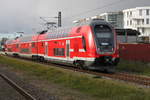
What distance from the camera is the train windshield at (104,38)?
55.5 feet

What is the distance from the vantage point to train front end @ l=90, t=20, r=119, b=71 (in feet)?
54.7

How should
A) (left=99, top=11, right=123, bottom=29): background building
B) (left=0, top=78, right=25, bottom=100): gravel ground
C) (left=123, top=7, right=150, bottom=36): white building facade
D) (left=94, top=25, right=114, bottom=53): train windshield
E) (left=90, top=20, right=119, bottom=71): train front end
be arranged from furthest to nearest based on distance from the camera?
(left=99, top=11, right=123, bottom=29): background building → (left=123, top=7, right=150, bottom=36): white building facade → (left=94, top=25, right=114, bottom=53): train windshield → (left=90, top=20, right=119, bottom=71): train front end → (left=0, top=78, right=25, bottom=100): gravel ground

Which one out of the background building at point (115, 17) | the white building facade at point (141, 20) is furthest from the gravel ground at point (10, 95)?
the background building at point (115, 17)

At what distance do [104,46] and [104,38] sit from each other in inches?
26.5

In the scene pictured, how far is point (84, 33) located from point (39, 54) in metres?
12.5

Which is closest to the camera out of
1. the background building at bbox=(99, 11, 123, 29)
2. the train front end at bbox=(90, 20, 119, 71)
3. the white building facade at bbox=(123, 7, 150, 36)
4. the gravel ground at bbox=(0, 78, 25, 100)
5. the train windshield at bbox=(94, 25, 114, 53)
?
the gravel ground at bbox=(0, 78, 25, 100)

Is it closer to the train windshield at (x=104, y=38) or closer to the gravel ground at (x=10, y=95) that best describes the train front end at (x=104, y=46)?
the train windshield at (x=104, y=38)

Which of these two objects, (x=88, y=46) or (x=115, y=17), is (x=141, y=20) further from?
(x=88, y=46)

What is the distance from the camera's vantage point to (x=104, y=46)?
17.0 m

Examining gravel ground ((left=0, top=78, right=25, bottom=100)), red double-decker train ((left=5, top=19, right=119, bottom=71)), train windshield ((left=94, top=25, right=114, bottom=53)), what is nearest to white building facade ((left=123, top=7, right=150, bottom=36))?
red double-decker train ((left=5, top=19, right=119, bottom=71))

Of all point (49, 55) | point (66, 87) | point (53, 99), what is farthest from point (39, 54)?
point (53, 99)

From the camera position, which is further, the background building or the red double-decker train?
the background building

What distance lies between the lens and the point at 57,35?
23250mm

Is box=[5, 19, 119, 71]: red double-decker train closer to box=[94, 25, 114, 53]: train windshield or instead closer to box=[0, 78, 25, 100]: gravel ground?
box=[94, 25, 114, 53]: train windshield
